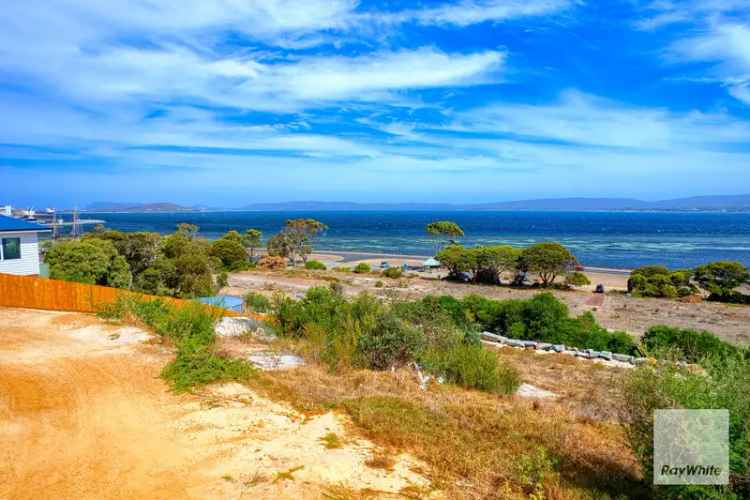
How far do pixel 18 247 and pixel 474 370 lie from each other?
18.9 metres

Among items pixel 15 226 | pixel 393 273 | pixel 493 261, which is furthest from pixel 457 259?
pixel 15 226

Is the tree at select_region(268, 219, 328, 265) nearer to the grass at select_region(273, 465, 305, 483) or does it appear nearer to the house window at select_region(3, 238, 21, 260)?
the house window at select_region(3, 238, 21, 260)

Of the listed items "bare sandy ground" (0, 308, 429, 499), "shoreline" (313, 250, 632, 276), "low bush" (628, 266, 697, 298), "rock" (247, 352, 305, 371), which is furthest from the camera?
"shoreline" (313, 250, 632, 276)

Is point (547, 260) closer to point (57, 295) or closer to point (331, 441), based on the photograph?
point (57, 295)

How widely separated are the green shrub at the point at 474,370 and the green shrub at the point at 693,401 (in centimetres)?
409

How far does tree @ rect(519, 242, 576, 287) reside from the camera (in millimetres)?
36219

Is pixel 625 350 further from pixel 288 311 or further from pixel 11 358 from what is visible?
pixel 11 358

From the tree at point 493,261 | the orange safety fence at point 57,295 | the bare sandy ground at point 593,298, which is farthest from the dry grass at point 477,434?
the tree at point 493,261

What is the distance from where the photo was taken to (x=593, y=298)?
32.2 meters

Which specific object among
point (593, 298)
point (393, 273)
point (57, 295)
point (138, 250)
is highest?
point (138, 250)

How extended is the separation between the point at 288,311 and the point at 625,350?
37.3ft

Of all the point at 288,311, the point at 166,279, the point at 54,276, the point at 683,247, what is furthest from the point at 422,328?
the point at 683,247

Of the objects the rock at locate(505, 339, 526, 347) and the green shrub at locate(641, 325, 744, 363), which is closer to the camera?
the green shrub at locate(641, 325, 744, 363)

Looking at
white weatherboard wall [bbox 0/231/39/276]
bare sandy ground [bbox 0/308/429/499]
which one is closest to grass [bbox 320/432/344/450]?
bare sandy ground [bbox 0/308/429/499]
